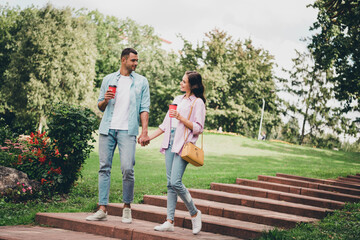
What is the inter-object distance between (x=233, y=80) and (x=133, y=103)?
4064cm

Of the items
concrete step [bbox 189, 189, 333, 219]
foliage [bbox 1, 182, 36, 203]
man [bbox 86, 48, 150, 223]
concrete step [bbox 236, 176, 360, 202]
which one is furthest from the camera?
concrete step [bbox 236, 176, 360, 202]

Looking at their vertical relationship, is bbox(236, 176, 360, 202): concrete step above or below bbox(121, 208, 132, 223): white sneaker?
above

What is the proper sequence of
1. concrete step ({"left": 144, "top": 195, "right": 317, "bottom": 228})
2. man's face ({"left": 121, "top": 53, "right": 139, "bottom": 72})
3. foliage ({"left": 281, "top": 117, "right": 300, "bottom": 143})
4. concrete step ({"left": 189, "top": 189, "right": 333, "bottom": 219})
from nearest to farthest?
man's face ({"left": 121, "top": 53, "right": 139, "bottom": 72})
concrete step ({"left": 144, "top": 195, "right": 317, "bottom": 228})
concrete step ({"left": 189, "top": 189, "right": 333, "bottom": 219})
foliage ({"left": 281, "top": 117, "right": 300, "bottom": 143})

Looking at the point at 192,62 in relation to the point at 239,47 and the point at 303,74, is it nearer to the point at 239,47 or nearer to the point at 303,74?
the point at 239,47

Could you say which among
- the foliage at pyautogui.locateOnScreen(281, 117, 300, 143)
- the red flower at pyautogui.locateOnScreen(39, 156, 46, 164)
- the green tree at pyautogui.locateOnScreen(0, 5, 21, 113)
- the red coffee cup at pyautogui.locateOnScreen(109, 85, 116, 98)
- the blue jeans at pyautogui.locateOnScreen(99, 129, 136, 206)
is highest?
the green tree at pyautogui.locateOnScreen(0, 5, 21, 113)

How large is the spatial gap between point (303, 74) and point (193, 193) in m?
43.2

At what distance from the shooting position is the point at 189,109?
5.15 meters

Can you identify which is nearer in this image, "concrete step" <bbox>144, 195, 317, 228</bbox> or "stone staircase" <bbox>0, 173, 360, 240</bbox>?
"stone staircase" <bbox>0, 173, 360, 240</bbox>

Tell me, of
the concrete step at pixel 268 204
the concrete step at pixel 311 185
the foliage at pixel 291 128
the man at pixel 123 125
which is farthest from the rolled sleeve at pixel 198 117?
the foliage at pixel 291 128

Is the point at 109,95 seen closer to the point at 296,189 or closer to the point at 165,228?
the point at 165,228

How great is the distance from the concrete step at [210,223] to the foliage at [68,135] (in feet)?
7.20

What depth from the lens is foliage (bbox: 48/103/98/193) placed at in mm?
8086

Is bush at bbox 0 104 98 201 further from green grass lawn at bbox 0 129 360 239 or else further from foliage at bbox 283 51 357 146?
foliage at bbox 283 51 357 146

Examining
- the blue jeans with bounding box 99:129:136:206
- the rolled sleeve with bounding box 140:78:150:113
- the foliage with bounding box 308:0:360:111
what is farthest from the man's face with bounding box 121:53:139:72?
the foliage with bounding box 308:0:360:111
